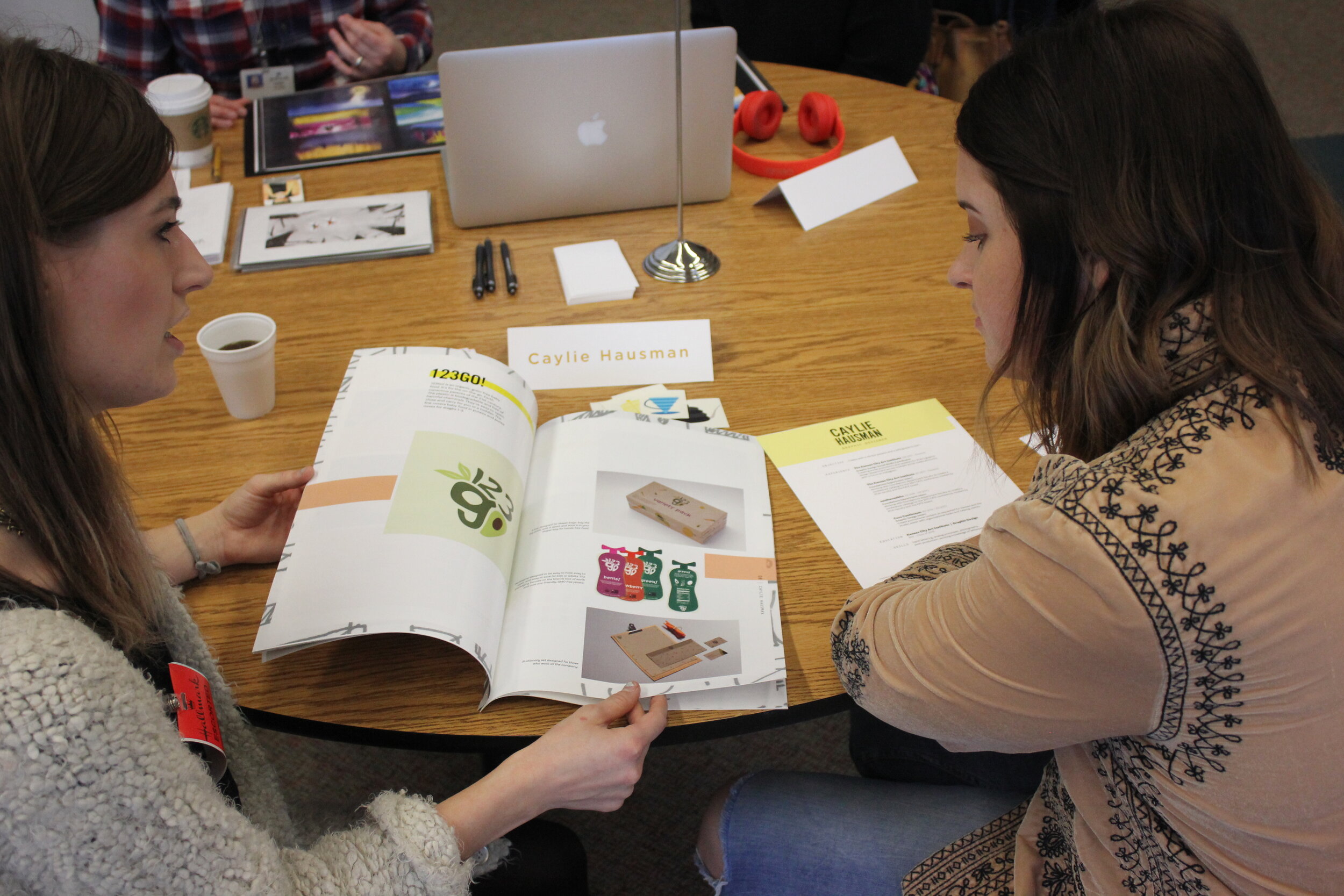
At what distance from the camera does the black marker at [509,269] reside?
4.87 ft

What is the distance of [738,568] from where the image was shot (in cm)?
102

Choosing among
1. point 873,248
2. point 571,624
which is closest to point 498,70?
point 873,248

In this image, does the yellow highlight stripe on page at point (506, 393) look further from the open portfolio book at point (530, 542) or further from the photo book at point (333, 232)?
the photo book at point (333, 232)

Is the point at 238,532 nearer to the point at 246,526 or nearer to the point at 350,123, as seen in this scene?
the point at 246,526

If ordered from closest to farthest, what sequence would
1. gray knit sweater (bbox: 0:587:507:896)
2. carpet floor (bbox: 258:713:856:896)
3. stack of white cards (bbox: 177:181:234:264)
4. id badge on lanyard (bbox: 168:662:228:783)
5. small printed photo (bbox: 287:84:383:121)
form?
gray knit sweater (bbox: 0:587:507:896), id badge on lanyard (bbox: 168:662:228:783), stack of white cards (bbox: 177:181:234:264), carpet floor (bbox: 258:713:856:896), small printed photo (bbox: 287:84:383:121)

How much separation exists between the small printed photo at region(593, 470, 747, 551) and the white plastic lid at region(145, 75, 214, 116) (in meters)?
1.14

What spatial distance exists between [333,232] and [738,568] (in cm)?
96

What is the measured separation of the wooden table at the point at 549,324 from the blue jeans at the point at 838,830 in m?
0.21

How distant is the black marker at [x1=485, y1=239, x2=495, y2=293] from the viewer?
148cm

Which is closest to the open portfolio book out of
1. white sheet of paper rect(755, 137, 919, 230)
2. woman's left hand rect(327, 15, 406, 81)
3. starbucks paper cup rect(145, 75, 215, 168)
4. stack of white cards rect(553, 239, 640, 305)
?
stack of white cards rect(553, 239, 640, 305)

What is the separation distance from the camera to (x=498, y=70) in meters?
1.46

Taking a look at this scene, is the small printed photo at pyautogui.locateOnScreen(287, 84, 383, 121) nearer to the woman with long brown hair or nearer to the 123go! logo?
the woman with long brown hair

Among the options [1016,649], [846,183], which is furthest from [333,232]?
[1016,649]

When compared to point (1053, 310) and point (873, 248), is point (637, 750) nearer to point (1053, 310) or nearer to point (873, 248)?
point (1053, 310)
